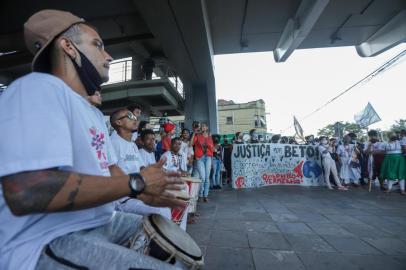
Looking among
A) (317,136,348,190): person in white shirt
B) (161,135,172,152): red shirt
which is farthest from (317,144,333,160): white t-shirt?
(161,135,172,152): red shirt

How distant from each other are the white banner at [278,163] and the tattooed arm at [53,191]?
364 inches

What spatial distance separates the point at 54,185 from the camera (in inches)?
35.7

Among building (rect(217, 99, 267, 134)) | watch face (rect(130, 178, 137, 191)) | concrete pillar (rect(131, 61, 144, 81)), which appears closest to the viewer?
watch face (rect(130, 178, 137, 191))

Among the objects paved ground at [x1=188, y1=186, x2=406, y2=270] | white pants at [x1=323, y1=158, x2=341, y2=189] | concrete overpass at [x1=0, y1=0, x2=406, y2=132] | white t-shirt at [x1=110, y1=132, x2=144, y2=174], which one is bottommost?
paved ground at [x1=188, y1=186, x2=406, y2=270]

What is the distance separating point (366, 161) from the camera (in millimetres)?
10383

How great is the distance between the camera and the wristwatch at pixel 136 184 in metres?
1.07

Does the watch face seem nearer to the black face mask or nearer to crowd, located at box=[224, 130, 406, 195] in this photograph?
the black face mask

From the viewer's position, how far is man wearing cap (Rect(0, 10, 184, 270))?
2.88ft

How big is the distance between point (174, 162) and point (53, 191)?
4477 millimetres

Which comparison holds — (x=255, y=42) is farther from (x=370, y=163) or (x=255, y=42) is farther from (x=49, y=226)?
(x=49, y=226)

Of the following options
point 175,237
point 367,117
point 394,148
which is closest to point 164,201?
point 175,237

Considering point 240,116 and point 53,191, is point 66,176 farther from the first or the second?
point 240,116

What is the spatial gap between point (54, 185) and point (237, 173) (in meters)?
9.38

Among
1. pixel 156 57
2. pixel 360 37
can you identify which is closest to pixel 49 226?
pixel 360 37
